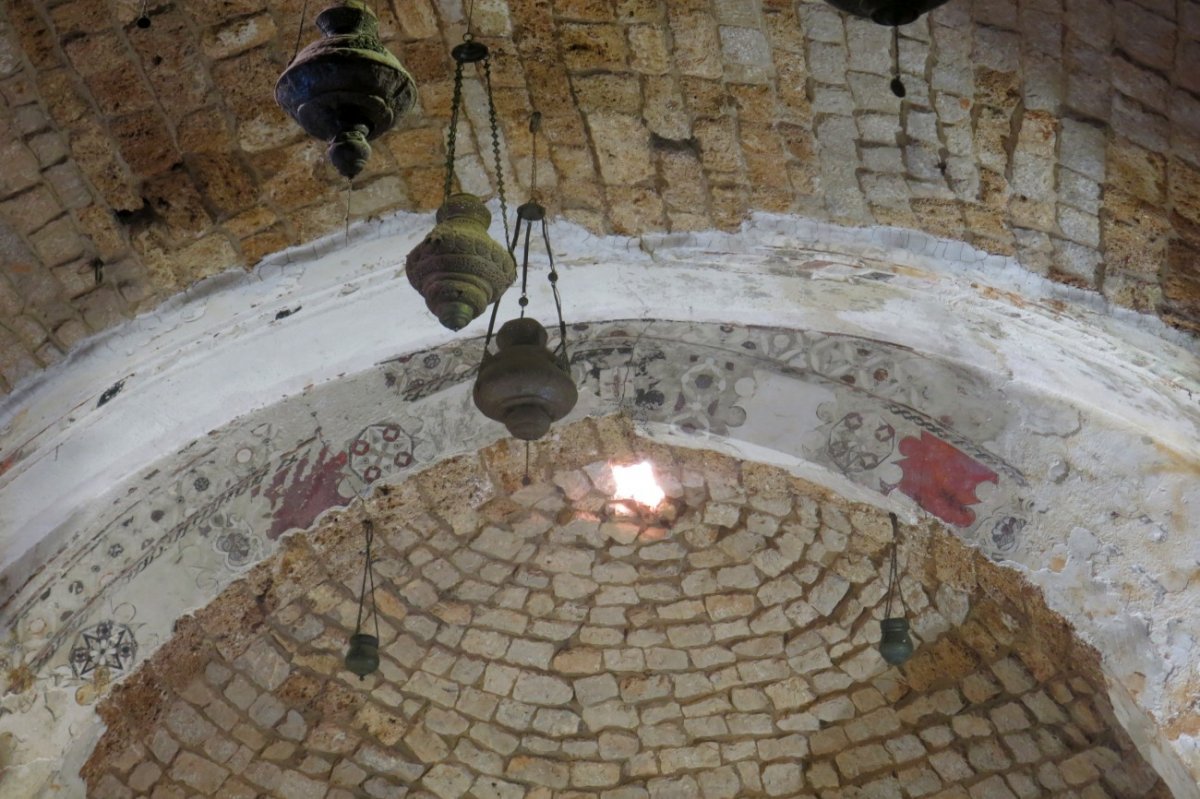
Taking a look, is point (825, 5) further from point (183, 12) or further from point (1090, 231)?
point (183, 12)

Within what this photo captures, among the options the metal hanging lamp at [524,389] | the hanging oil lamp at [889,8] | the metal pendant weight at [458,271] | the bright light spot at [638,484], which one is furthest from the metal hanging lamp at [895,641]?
the hanging oil lamp at [889,8]

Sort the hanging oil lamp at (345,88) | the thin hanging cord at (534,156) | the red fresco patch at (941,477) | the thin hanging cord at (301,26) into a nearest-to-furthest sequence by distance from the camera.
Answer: the hanging oil lamp at (345,88) < the thin hanging cord at (301,26) < the thin hanging cord at (534,156) < the red fresco patch at (941,477)

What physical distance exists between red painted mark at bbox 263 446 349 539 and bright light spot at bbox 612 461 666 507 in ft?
3.73

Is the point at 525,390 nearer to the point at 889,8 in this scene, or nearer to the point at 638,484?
the point at 889,8

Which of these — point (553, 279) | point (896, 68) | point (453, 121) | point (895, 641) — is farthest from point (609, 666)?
point (896, 68)

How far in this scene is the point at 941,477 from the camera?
464 cm

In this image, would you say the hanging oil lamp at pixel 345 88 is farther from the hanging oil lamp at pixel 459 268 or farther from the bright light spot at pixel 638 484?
the bright light spot at pixel 638 484

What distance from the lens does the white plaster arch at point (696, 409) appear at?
409 centimetres

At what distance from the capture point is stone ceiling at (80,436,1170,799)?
5027 millimetres

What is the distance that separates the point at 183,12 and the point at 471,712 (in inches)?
126

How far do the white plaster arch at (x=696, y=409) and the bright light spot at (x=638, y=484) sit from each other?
0.55 m

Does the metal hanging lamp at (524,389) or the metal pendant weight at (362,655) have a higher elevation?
the metal pendant weight at (362,655)

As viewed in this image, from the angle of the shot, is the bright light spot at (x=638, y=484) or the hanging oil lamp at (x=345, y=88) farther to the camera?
the bright light spot at (x=638, y=484)

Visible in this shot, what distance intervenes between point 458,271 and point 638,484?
248 cm
